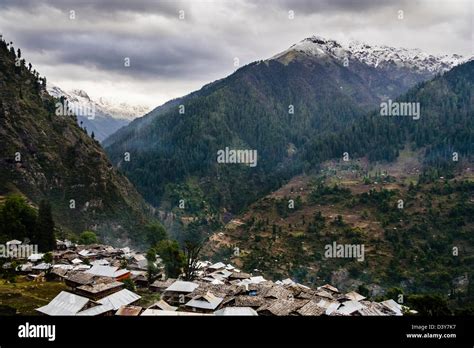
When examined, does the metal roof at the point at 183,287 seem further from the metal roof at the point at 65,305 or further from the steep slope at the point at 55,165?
the steep slope at the point at 55,165

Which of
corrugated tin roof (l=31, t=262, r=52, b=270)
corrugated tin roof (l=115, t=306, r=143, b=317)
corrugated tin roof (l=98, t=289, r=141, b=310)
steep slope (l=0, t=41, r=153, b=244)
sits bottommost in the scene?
corrugated tin roof (l=31, t=262, r=52, b=270)

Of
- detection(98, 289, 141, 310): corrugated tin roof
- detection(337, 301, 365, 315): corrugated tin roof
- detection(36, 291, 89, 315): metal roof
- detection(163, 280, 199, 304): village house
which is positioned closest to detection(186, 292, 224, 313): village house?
detection(163, 280, 199, 304): village house

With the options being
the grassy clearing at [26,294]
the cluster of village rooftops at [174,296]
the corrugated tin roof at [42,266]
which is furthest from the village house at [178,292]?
the corrugated tin roof at [42,266]

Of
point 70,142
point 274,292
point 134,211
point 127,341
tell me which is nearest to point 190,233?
point 134,211

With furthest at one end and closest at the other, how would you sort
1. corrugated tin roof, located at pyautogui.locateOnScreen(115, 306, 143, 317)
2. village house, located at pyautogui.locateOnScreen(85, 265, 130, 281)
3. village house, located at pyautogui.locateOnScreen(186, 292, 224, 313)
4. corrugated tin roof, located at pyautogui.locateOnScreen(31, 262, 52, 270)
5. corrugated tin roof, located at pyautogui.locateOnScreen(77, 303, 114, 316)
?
corrugated tin roof, located at pyautogui.locateOnScreen(31, 262, 52, 270), village house, located at pyautogui.locateOnScreen(85, 265, 130, 281), village house, located at pyautogui.locateOnScreen(186, 292, 224, 313), corrugated tin roof, located at pyautogui.locateOnScreen(115, 306, 143, 317), corrugated tin roof, located at pyautogui.locateOnScreen(77, 303, 114, 316)

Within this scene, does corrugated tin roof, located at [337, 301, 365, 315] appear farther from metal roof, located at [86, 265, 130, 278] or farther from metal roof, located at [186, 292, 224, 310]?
metal roof, located at [86, 265, 130, 278]

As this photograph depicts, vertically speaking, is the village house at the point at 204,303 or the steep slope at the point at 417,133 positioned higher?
the steep slope at the point at 417,133
